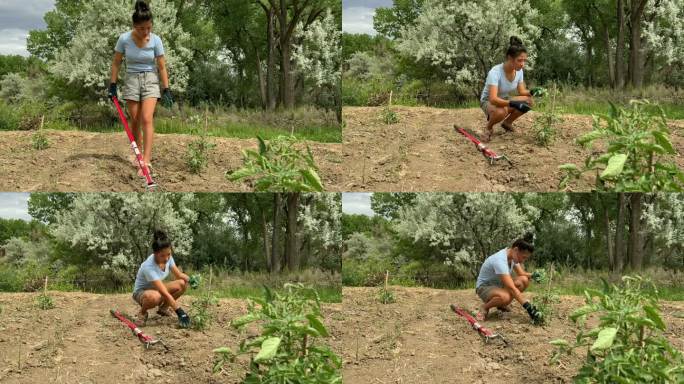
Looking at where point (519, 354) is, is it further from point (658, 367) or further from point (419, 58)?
point (419, 58)

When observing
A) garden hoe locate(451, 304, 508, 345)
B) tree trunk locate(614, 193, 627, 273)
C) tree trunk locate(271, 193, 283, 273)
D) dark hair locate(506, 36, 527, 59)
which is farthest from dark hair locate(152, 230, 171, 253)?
tree trunk locate(614, 193, 627, 273)

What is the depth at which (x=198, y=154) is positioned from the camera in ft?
20.4

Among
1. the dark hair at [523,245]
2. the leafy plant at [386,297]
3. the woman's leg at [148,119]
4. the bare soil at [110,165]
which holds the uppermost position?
the woman's leg at [148,119]

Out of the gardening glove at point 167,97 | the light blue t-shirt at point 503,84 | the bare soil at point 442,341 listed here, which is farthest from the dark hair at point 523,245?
the gardening glove at point 167,97

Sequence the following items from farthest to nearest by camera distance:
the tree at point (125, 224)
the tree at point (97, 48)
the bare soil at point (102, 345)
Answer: the tree at point (97, 48) → the tree at point (125, 224) → the bare soil at point (102, 345)

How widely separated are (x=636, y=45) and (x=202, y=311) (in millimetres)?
4031

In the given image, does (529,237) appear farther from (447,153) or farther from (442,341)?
(442,341)

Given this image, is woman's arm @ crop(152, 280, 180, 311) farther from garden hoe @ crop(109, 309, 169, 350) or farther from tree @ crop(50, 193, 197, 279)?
tree @ crop(50, 193, 197, 279)

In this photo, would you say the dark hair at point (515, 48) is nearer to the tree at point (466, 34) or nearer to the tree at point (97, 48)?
the tree at point (466, 34)

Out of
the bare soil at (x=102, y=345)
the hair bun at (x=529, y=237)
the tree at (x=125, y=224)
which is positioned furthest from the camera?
the tree at (x=125, y=224)

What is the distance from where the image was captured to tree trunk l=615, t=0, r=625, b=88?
6.10 metres

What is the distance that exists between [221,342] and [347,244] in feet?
4.09

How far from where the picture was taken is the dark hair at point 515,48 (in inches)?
224

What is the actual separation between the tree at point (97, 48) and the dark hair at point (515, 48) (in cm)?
294
